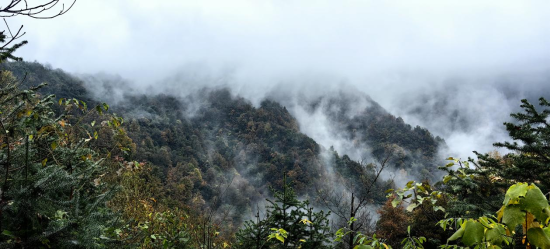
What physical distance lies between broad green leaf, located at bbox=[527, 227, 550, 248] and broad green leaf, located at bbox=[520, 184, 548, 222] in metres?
0.05

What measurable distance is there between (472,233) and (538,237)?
0.20 metres

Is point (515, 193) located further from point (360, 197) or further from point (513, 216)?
point (360, 197)

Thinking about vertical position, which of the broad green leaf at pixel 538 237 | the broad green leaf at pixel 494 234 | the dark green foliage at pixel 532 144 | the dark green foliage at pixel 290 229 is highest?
the dark green foliage at pixel 532 144

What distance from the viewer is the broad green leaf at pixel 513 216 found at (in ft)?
3.28

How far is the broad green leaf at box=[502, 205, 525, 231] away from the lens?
3.28 ft

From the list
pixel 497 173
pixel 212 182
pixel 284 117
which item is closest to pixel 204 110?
pixel 284 117

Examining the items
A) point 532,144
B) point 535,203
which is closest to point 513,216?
point 535,203

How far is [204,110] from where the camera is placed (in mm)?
81062

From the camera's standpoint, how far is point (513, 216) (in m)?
1.01

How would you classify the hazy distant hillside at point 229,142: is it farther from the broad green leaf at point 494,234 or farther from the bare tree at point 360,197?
the broad green leaf at point 494,234

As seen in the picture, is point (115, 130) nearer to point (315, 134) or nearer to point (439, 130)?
point (315, 134)

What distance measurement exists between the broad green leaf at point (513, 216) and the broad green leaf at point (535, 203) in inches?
0.9

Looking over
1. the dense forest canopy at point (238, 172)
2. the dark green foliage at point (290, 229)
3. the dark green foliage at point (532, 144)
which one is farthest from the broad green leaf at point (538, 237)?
the dark green foliage at point (532, 144)

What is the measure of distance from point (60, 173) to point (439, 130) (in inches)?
5692
